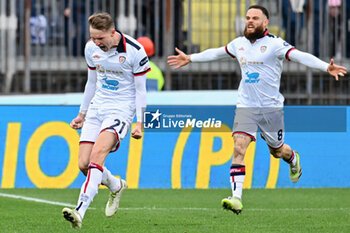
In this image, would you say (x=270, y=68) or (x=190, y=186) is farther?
(x=190, y=186)

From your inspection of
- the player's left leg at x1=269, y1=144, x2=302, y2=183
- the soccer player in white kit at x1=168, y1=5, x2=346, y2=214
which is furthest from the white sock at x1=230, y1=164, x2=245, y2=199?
the player's left leg at x1=269, y1=144, x2=302, y2=183

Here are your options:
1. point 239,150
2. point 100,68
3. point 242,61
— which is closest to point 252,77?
point 242,61

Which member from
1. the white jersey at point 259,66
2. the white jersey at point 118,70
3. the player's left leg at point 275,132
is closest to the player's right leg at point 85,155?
the white jersey at point 118,70

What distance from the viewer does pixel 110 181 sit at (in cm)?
888

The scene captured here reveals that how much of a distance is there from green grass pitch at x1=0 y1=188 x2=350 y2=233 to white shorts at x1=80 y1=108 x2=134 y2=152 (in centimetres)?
79

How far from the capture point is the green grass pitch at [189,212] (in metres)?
8.27

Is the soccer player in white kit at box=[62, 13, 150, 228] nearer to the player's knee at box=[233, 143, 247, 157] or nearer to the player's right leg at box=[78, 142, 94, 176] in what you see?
the player's right leg at box=[78, 142, 94, 176]

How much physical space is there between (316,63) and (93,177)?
230 cm

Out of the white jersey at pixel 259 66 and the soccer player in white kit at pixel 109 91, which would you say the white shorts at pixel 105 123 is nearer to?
the soccer player in white kit at pixel 109 91

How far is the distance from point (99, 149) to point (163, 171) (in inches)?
185

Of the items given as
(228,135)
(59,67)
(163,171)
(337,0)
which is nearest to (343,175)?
(228,135)

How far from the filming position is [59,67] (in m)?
→ 15.5

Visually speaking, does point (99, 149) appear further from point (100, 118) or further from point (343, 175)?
point (343, 175)

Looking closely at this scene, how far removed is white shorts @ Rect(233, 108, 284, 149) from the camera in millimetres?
9211
